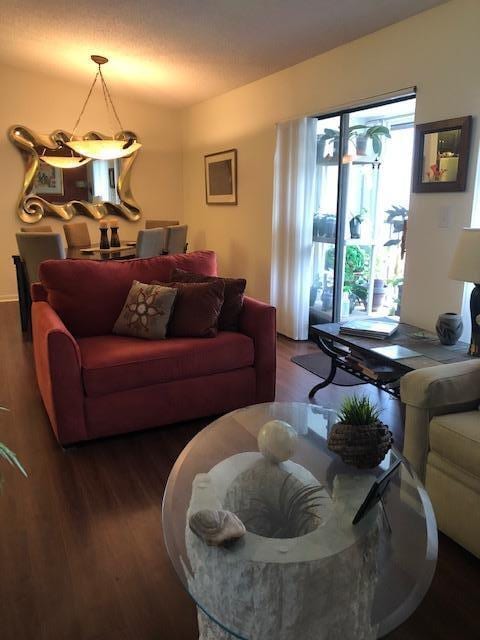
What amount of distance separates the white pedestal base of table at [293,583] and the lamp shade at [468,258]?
1.53m

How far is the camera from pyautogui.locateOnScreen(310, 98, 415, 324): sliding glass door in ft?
13.2

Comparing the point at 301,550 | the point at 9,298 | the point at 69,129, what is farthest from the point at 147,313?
the point at 69,129

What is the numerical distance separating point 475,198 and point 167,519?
2.46 metres

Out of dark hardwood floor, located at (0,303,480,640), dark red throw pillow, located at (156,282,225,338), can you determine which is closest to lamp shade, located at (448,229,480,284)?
dark hardwood floor, located at (0,303,480,640)

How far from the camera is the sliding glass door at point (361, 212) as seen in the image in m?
4.02

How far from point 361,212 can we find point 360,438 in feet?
10.4

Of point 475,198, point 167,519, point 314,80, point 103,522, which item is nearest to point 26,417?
point 103,522

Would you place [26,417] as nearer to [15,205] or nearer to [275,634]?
[275,634]

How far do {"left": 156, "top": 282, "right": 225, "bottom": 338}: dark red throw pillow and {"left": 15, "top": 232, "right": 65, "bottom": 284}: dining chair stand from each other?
2.12 m

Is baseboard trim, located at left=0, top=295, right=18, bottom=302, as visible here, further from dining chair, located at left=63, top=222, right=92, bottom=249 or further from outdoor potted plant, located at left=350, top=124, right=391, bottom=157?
outdoor potted plant, located at left=350, top=124, right=391, bottom=157

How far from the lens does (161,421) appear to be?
2.75 metres

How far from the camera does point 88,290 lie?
10.0ft

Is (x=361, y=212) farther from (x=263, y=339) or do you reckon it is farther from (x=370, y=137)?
(x=263, y=339)

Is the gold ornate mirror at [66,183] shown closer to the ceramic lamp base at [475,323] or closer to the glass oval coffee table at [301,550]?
the ceramic lamp base at [475,323]
